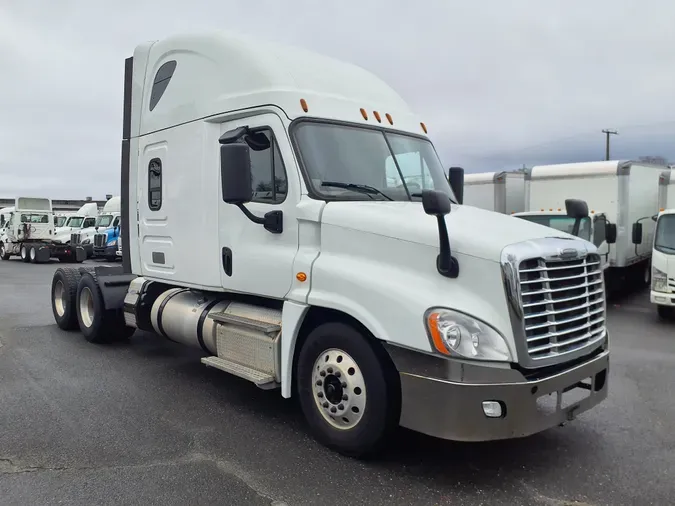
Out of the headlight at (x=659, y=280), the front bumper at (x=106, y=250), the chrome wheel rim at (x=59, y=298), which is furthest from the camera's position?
the front bumper at (x=106, y=250)

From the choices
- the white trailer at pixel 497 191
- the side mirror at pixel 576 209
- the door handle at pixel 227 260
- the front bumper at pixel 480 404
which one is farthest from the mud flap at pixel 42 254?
the front bumper at pixel 480 404

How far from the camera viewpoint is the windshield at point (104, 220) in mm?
28250

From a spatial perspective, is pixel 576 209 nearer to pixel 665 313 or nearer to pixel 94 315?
pixel 94 315

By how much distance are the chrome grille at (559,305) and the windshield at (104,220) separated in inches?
1062

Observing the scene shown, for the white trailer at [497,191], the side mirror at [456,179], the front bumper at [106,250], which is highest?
the white trailer at [497,191]

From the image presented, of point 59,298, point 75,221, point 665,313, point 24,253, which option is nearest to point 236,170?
point 59,298

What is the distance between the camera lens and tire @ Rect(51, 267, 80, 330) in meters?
8.73

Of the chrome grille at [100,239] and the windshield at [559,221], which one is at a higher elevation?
the windshield at [559,221]

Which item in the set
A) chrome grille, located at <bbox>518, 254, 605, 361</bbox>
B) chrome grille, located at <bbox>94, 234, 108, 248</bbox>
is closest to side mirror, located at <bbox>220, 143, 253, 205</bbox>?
chrome grille, located at <bbox>518, 254, 605, 361</bbox>

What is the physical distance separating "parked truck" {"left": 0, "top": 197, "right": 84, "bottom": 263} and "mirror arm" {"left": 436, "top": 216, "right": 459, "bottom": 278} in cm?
2628

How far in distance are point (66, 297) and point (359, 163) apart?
235 inches

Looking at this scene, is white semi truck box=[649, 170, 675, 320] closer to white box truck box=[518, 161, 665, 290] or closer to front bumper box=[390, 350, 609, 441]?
white box truck box=[518, 161, 665, 290]

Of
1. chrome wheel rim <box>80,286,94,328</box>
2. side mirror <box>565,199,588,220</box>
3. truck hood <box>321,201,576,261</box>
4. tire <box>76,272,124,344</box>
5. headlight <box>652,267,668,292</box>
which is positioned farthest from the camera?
headlight <box>652,267,668,292</box>

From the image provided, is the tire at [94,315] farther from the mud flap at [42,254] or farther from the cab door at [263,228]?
the mud flap at [42,254]
